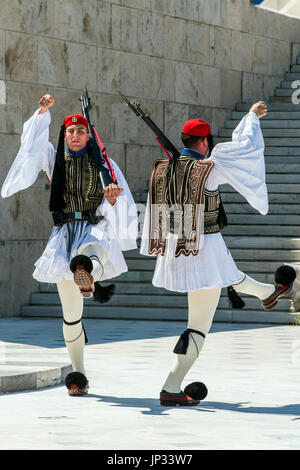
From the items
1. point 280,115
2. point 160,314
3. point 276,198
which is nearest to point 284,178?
point 276,198

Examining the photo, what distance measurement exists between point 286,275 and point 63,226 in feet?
5.55

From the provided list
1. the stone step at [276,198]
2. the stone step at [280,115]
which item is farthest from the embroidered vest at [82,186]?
the stone step at [280,115]

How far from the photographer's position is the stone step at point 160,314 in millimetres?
14805

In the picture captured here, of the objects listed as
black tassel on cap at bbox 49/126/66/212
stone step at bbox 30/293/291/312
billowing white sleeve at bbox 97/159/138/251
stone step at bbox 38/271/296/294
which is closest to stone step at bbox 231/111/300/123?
stone step at bbox 38/271/296/294

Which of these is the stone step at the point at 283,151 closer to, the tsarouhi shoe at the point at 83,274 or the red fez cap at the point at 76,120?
the red fez cap at the point at 76,120

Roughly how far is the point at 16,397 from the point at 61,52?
949 centimetres

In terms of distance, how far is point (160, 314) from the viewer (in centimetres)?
1541

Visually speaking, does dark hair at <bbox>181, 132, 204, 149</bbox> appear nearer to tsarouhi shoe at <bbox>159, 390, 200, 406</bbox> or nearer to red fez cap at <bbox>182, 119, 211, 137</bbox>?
red fez cap at <bbox>182, 119, 211, 137</bbox>

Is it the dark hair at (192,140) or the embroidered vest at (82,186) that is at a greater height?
the dark hair at (192,140)

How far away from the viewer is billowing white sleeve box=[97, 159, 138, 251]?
8.97m

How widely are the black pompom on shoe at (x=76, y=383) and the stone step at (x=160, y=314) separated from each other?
6.19 meters

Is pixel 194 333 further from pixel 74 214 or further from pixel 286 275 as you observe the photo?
pixel 74 214
